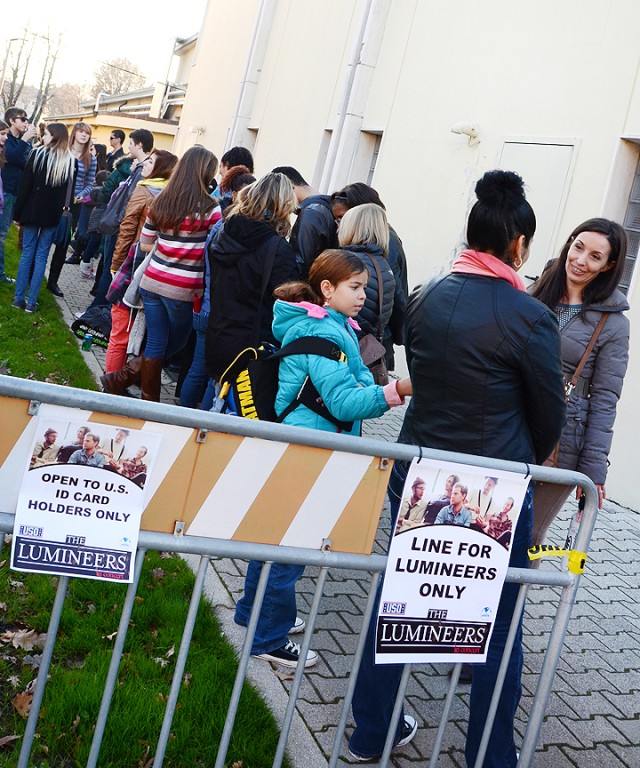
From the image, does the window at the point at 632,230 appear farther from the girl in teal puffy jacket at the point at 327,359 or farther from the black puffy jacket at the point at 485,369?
the black puffy jacket at the point at 485,369

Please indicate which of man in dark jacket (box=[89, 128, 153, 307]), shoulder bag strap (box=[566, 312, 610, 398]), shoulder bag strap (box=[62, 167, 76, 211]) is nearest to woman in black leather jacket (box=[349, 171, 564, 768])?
shoulder bag strap (box=[566, 312, 610, 398])

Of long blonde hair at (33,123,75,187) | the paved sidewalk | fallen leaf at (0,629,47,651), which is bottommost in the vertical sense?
fallen leaf at (0,629,47,651)

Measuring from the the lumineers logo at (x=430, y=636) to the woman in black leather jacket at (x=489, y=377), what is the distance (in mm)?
231

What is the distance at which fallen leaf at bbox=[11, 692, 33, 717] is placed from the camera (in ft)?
11.3

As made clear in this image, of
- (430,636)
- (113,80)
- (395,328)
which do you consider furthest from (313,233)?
(113,80)

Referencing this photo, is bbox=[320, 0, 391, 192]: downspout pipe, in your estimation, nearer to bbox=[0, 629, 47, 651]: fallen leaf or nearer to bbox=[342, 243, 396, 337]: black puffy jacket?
bbox=[342, 243, 396, 337]: black puffy jacket

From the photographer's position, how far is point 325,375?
154 inches

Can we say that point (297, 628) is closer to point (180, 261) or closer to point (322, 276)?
point (322, 276)

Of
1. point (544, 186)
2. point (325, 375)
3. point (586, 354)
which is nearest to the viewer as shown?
point (325, 375)

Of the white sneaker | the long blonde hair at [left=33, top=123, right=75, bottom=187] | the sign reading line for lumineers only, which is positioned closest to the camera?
the sign reading line for lumineers only

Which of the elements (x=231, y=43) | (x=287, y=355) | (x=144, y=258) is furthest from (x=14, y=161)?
(x=231, y=43)

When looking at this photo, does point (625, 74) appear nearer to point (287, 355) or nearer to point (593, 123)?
point (593, 123)

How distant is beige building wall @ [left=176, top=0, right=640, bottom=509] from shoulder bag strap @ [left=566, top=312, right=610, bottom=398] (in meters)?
4.18

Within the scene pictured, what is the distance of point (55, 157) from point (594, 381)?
8025mm
